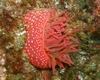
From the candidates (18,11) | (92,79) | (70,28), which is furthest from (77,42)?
(18,11)

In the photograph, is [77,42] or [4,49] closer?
[4,49]

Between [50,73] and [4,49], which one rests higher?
[4,49]

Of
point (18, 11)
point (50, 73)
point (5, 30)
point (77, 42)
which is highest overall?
point (18, 11)

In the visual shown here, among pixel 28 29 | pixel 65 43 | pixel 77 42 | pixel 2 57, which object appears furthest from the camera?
pixel 77 42

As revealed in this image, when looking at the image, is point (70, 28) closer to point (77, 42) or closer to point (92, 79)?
point (77, 42)

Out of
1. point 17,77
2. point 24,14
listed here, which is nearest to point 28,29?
point 24,14

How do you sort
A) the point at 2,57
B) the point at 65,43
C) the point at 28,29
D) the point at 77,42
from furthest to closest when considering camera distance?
1. the point at 77,42
2. the point at 65,43
3. the point at 28,29
4. the point at 2,57

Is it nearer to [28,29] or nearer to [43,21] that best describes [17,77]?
[28,29]
